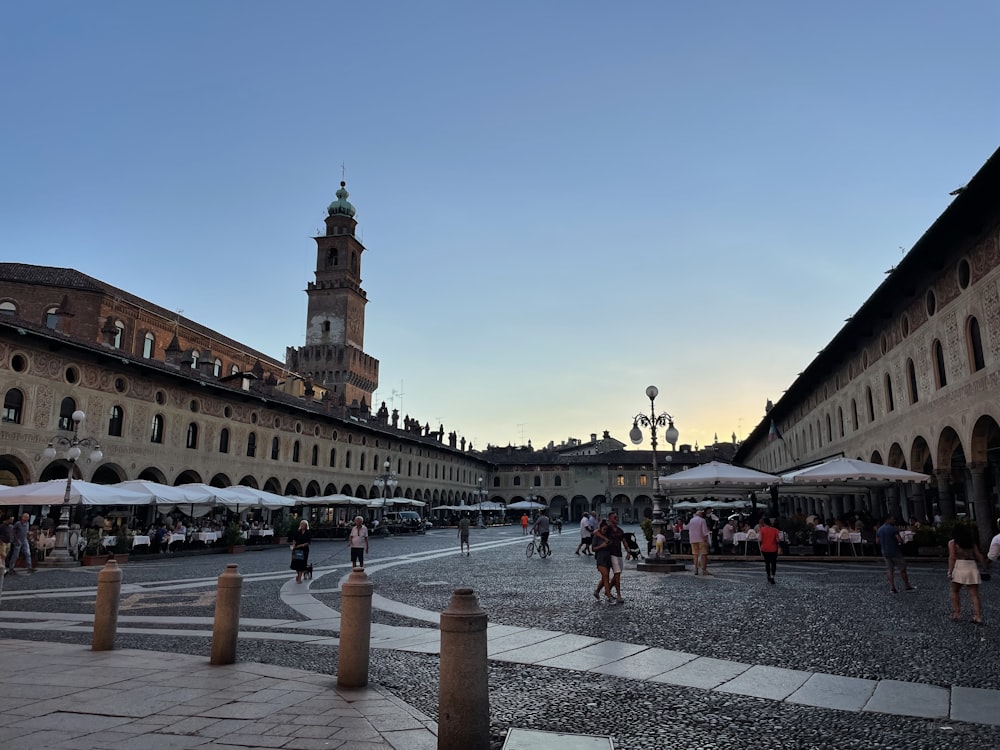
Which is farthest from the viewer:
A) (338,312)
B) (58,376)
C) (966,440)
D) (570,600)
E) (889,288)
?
(338,312)

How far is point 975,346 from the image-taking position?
17094 millimetres

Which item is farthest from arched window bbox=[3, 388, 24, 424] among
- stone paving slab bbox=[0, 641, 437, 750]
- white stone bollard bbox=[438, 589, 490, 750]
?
white stone bollard bbox=[438, 589, 490, 750]

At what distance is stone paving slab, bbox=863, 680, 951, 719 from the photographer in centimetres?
505

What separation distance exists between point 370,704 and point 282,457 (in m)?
36.6

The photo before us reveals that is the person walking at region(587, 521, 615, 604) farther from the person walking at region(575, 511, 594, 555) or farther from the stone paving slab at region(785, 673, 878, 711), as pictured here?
the person walking at region(575, 511, 594, 555)

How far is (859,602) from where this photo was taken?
10797 mm

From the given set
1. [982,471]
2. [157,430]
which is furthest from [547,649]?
[157,430]

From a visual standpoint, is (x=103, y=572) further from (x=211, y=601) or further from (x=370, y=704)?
(x=211, y=601)

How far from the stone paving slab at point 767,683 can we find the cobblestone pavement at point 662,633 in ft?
0.75

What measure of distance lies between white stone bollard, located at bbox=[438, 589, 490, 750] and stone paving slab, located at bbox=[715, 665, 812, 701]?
8.57 feet

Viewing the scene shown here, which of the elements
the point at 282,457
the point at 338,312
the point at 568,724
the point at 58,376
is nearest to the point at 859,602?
the point at 568,724

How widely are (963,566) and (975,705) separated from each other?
4.68 metres

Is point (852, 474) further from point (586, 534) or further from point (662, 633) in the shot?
point (662, 633)

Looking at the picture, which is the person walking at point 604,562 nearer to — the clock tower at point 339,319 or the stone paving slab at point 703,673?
the stone paving slab at point 703,673
